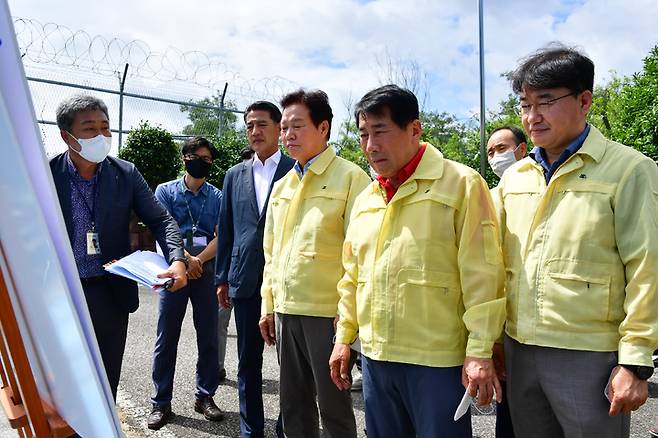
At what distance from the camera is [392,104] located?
2266 mm

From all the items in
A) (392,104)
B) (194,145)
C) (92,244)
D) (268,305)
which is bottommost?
(268,305)

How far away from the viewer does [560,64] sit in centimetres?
210

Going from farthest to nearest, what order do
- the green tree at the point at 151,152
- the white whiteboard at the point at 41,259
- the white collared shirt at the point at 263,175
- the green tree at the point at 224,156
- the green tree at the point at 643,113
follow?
the green tree at the point at 224,156, the green tree at the point at 151,152, the green tree at the point at 643,113, the white collared shirt at the point at 263,175, the white whiteboard at the point at 41,259

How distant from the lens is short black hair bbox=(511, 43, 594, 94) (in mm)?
2090

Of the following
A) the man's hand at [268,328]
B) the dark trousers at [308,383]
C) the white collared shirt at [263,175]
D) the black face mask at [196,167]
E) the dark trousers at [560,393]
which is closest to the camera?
the dark trousers at [560,393]

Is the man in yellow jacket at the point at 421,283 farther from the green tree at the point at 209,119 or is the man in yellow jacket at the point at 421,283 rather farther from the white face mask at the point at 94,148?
the green tree at the point at 209,119

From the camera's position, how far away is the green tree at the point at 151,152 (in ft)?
35.1

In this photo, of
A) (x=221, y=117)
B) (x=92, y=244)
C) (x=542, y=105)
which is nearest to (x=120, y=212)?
(x=92, y=244)

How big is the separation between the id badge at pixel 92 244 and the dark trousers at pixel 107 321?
15 cm

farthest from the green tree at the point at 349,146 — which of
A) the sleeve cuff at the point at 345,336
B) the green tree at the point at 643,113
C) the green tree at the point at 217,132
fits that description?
the sleeve cuff at the point at 345,336

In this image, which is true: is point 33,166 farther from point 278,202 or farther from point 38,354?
point 278,202

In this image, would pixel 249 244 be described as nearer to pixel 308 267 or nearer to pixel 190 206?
pixel 308 267

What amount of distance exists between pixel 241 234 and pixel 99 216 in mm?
933

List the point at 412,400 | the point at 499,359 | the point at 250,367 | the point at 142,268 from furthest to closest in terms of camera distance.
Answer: the point at 250,367
the point at 142,268
the point at 499,359
the point at 412,400
